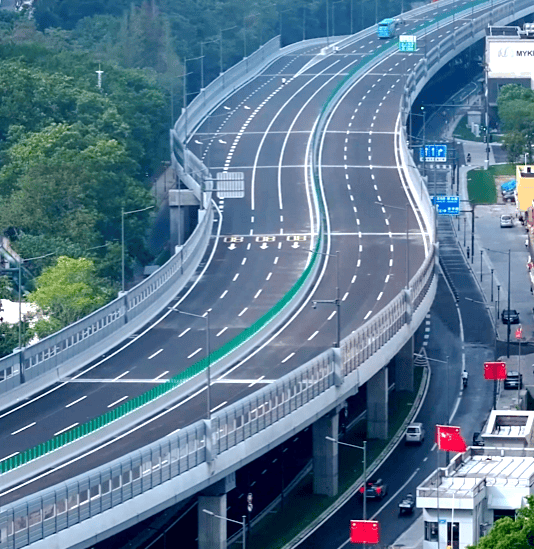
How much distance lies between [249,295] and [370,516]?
34645 millimetres

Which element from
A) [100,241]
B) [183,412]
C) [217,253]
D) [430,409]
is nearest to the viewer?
[183,412]

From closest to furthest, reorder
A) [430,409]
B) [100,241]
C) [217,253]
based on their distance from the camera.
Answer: [430,409] < [217,253] < [100,241]

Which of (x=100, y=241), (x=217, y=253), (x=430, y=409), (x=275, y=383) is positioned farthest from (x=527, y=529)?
(x=100, y=241)

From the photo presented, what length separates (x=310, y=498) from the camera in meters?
135

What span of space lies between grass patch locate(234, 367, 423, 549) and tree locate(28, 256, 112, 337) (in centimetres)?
2379

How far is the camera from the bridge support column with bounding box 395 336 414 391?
15938 cm

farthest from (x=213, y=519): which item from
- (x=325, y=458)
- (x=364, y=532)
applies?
(x=325, y=458)

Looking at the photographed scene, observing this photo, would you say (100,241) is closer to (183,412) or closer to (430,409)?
(430,409)

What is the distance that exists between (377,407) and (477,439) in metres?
9.20

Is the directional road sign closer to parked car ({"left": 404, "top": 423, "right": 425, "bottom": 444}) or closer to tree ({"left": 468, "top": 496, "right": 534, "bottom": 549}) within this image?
parked car ({"left": 404, "top": 423, "right": 425, "bottom": 444})

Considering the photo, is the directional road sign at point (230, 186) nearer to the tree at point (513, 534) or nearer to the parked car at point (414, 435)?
the parked car at point (414, 435)

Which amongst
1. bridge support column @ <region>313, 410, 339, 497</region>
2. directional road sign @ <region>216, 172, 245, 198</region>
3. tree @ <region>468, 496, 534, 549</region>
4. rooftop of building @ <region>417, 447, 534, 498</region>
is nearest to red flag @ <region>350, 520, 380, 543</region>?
rooftop of building @ <region>417, 447, 534, 498</region>

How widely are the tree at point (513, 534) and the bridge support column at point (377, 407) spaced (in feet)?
157

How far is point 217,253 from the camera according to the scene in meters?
176
